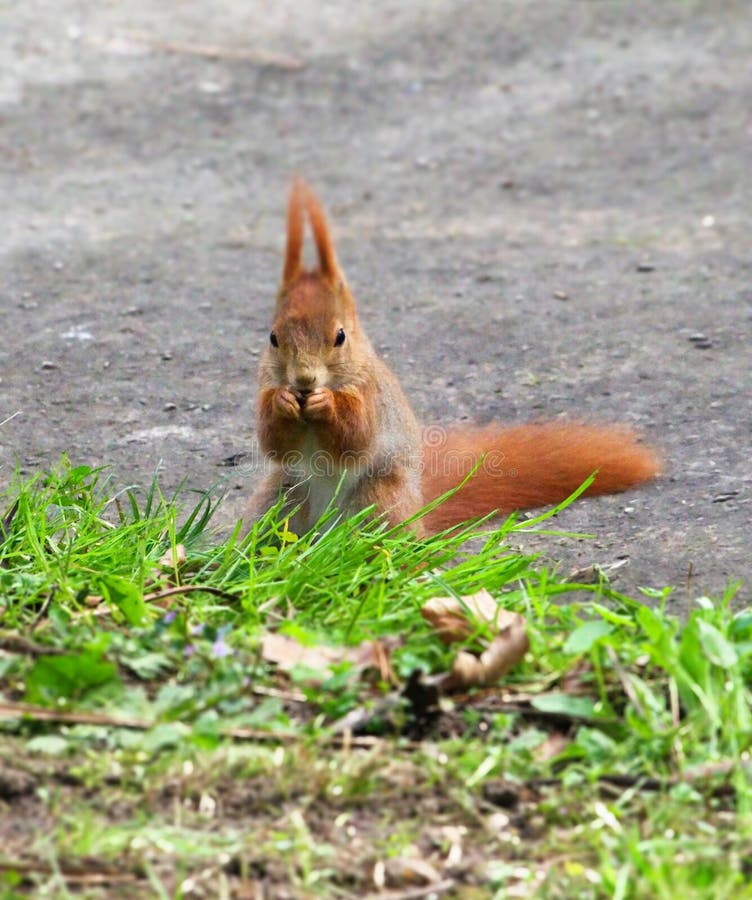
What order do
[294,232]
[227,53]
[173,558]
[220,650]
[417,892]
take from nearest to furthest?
[417,892], [220,650], [173,558], [294,232], [227,53]

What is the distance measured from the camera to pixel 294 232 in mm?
2793

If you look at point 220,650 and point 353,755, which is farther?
point 220,650

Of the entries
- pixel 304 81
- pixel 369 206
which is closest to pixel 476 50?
pixel 304 81

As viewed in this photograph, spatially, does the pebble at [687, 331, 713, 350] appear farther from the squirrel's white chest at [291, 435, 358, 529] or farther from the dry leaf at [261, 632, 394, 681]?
the dry leaf at [261, 632, 394, 681]

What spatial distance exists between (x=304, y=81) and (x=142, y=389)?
10.6 feet

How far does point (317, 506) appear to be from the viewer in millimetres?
3045

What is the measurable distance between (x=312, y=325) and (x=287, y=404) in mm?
179

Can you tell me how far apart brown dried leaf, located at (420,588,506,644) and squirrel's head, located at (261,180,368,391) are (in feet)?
2.70

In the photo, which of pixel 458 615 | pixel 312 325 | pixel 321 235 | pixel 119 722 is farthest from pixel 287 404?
pixel 119 722

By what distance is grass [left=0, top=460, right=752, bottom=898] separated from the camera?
65.5 inches

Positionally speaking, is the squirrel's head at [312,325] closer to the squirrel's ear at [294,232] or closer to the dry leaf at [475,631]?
the squirrel's ear at [294,232]

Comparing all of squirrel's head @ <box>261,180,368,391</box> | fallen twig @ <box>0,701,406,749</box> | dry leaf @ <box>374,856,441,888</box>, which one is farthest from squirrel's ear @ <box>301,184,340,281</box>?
dry leaf @ <box>374,856,441,888</box>

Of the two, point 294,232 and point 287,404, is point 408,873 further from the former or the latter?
point 294,232

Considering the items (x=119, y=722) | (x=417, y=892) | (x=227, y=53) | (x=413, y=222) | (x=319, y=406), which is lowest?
(x=417, y=892)
